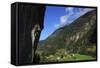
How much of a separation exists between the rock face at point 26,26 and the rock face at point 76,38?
0.14 m

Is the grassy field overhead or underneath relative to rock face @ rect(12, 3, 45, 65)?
underneath

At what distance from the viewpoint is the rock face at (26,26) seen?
2.55 meters

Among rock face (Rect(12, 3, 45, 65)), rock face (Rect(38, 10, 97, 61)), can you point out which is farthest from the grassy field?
rock face (Rect(12, 3, 45, 65))

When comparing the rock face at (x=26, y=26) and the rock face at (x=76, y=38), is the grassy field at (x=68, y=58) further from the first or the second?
the rock face at (x=26, y=26)

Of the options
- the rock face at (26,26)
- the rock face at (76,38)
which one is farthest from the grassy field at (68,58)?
the rock face at (26,26)

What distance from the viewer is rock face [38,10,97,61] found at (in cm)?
272

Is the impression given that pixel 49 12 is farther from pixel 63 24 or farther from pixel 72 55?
pixel 72 55

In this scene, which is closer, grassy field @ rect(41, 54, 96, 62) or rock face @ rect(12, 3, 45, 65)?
rock face @ rect(12, 3, 45, 65)

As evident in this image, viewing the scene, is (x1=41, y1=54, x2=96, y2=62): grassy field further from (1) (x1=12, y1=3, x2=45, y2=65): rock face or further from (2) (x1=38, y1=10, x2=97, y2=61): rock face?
(1) (x1=12, y1=3, x2=45, y2=65): rock face

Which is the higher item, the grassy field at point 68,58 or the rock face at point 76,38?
the rock face at point 76,38

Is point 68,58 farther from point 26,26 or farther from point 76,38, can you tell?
point 26,26

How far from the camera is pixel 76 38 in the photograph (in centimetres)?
284

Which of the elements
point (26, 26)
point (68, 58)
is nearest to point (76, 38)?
point (68, 58)

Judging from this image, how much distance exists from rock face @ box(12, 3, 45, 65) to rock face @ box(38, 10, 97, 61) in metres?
0.14
